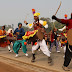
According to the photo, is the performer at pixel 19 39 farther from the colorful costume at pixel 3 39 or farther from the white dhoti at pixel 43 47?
the white dhoti at pixel 43 47

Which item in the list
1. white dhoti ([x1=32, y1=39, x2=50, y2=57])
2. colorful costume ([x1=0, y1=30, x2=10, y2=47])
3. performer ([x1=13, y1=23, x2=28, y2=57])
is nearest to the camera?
white dhoti ([x1=32, y1=39, x2=50, y2=57])

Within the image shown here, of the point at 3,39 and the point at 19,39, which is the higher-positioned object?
the point at 19,39

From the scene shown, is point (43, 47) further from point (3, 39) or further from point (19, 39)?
point (3, 39)

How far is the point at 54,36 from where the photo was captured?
33.4 ft

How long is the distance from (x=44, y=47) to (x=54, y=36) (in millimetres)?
4286

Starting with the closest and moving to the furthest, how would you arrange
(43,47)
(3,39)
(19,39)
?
(43,47) → (19,39) → (3,39)

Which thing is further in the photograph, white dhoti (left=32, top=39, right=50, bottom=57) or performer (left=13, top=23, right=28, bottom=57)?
performer (left=13, top=23, right=28, bottom=57)

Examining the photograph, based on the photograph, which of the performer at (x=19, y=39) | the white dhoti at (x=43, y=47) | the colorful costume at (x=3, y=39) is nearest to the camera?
the white dhoti at (x=43, y=47)

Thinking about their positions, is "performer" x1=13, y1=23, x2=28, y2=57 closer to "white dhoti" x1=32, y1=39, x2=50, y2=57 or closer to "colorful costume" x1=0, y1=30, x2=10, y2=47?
"colorful costume" x1=0, y1=30, x2=10, y2=47

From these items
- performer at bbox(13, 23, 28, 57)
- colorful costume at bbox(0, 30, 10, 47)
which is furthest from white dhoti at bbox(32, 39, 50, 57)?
colorful costume at bbox(0, 30, 10, 47)

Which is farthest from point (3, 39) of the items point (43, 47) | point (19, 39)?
point (43, 47)

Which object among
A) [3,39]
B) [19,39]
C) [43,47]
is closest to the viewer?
[43,47]

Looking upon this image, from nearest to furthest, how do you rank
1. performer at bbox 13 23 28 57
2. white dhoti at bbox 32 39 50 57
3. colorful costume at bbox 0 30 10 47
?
white dhoti at bbox 32 39 50 57 < performer at bbox 13 23 28 57 < colorful costume at bbox 0 30 10 47

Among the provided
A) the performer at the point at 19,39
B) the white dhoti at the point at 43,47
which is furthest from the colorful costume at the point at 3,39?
the white dhoti at the point at 43,47
